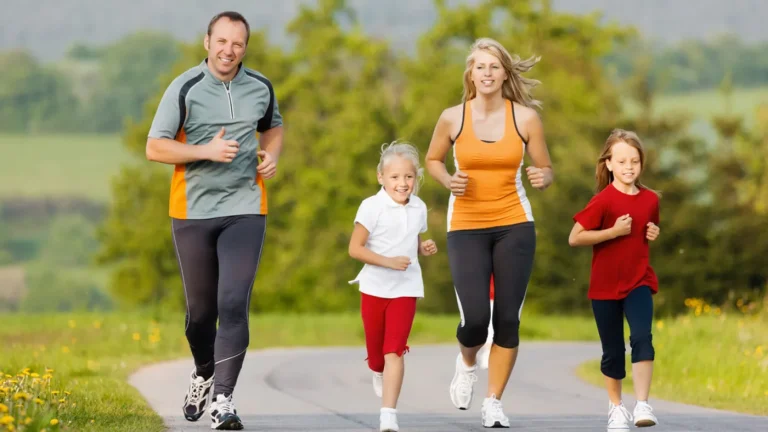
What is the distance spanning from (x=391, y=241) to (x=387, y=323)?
1.55 feet

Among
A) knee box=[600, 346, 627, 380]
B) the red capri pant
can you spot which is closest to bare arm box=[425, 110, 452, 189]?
the red capri pant

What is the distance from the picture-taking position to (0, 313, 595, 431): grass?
8516mm

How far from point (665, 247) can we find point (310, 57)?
22.2 m

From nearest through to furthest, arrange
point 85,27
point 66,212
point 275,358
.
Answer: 1. point 275,358
2. point 66,212
3. point 85,27

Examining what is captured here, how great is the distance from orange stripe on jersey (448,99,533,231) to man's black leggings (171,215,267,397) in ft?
4.13

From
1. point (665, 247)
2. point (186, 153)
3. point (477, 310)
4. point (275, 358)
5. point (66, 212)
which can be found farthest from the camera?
point (66, 212)

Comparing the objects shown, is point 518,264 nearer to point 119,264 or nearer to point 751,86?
point 119,264

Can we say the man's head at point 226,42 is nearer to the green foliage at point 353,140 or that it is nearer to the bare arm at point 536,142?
the bare arm at point 536,142

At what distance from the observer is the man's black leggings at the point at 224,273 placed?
25.4 ft

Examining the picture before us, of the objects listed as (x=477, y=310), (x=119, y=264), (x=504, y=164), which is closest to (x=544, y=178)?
(x=504, y=164)

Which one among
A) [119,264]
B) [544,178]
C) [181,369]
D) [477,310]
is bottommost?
[119,264]

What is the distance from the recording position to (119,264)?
59062 millimetres

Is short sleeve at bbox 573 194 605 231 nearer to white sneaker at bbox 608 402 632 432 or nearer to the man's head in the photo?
white sneaker at bbox 608 402 632 432

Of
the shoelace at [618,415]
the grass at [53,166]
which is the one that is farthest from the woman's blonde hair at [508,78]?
the grass at [53,166]
